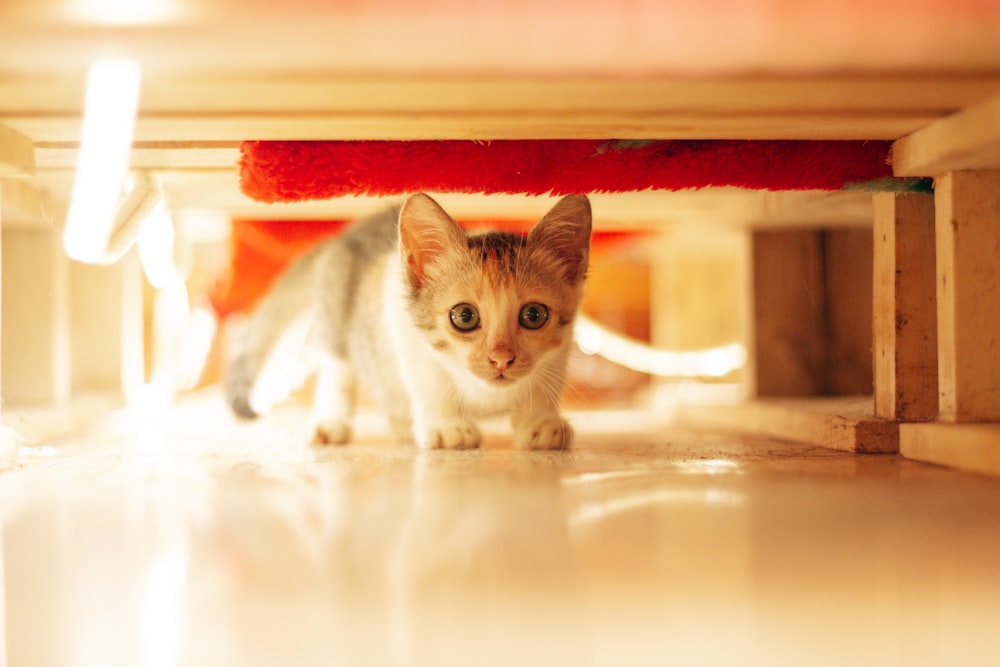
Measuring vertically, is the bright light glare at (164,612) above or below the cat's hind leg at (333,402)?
below

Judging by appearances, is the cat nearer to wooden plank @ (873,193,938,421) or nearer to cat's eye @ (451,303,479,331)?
cat's eye @ (451,303,479,331)

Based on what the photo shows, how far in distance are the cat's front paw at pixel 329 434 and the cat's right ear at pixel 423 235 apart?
0.33 metres

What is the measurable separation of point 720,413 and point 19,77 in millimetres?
1475

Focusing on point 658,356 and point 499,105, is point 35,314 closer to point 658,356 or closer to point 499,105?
point 499,105

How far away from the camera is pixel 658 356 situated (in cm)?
274

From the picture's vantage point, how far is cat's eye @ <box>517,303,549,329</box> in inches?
52.5

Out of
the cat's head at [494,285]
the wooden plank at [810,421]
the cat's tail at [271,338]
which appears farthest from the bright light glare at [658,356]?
the cat's head at [494,285]

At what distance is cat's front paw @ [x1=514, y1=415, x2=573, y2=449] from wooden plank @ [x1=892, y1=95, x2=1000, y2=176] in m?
0.66

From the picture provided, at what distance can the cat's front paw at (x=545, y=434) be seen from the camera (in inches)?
54.1

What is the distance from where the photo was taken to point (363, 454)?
1.35 m

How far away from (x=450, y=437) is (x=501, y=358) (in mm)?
191

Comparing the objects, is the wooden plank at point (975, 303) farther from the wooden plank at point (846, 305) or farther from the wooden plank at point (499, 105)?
the wooden plank at point (846, 305)

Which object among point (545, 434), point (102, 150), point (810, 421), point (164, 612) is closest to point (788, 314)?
point (810, 421)

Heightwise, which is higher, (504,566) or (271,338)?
(271,338)
